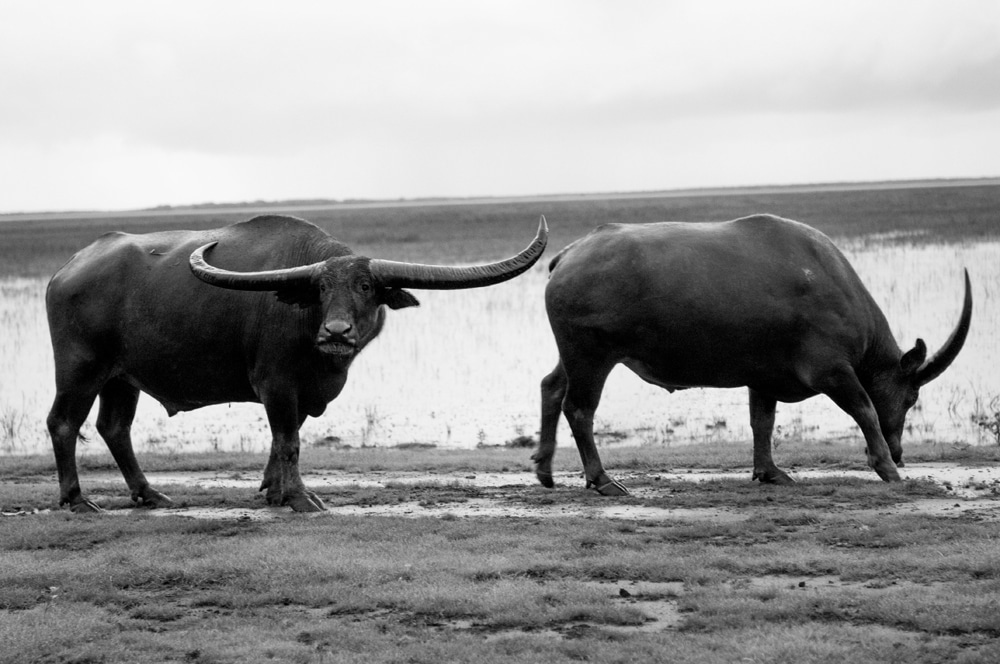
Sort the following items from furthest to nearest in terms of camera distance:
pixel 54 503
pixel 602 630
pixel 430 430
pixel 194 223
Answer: pixel 194 223, pixel 430 430, pixel 54 503, pixel 602 630

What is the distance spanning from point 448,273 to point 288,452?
1881 mm

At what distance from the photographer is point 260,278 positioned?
9.60 metres

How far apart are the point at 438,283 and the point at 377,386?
9.57m

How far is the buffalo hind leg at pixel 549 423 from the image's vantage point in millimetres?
10828

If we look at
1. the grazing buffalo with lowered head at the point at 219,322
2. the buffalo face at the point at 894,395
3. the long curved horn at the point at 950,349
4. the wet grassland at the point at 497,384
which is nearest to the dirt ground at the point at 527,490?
the buffalo face at the point at 894,395

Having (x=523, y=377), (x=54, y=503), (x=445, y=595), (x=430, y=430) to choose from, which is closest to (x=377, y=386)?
(x=523, y=377)

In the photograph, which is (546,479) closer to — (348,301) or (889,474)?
(348,301)

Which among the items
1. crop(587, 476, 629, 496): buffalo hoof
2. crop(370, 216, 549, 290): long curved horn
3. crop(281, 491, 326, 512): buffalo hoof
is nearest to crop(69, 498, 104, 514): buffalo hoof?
crop(281, 491, 326, 512): buffalo hoof

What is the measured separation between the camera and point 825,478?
10703 mm

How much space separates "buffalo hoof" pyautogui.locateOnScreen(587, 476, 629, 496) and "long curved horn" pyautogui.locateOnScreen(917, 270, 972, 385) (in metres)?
2.83

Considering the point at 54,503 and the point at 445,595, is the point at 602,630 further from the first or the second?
the point at 54,503

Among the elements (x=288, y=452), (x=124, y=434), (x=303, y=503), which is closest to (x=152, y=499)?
(x=124, y=434)

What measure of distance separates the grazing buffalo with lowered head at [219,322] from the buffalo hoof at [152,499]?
0.01 meters

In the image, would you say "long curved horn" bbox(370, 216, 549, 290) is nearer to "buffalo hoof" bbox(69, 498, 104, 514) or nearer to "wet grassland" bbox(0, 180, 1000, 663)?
"wet grassland" bbox(0, 180, 1000, 663)
